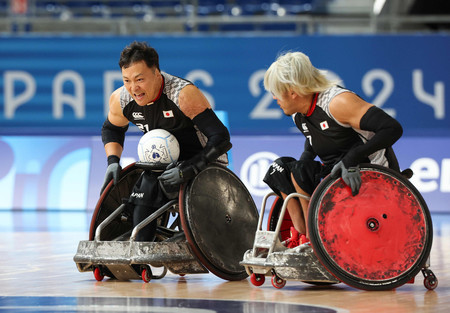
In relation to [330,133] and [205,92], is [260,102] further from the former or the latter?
[330,133]

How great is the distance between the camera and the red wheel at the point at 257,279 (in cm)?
506

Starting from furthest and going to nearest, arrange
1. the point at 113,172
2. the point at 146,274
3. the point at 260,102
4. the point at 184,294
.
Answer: the point at 260,102 → the point at 113,172 → the point at 146,274 → the point at 184,294

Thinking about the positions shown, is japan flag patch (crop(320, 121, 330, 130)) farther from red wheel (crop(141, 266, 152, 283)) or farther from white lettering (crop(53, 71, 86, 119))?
white lettering (crop(53, 71, 86, 119))

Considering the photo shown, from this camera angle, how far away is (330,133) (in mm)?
4973

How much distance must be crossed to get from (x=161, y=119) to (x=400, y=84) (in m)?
7.00

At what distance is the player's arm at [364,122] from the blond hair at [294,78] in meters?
0.17

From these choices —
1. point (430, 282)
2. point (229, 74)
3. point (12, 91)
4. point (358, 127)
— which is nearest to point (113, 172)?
point (358, 127)

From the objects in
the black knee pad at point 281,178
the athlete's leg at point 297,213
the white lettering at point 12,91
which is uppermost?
the white lettering at point 12,91

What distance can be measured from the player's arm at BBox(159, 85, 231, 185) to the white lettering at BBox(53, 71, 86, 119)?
22.7 ft

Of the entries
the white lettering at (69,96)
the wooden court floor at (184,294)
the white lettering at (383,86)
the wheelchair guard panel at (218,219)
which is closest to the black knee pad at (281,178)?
the wheelchair guard panel at (218,219)

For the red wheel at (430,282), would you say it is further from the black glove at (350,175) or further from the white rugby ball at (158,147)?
the white rugby ball at (158,147)

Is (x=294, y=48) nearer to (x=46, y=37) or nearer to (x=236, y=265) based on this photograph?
(x=46, y=37)

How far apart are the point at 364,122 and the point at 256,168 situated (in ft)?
20.8

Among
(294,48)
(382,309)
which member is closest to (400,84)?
(294,48)
